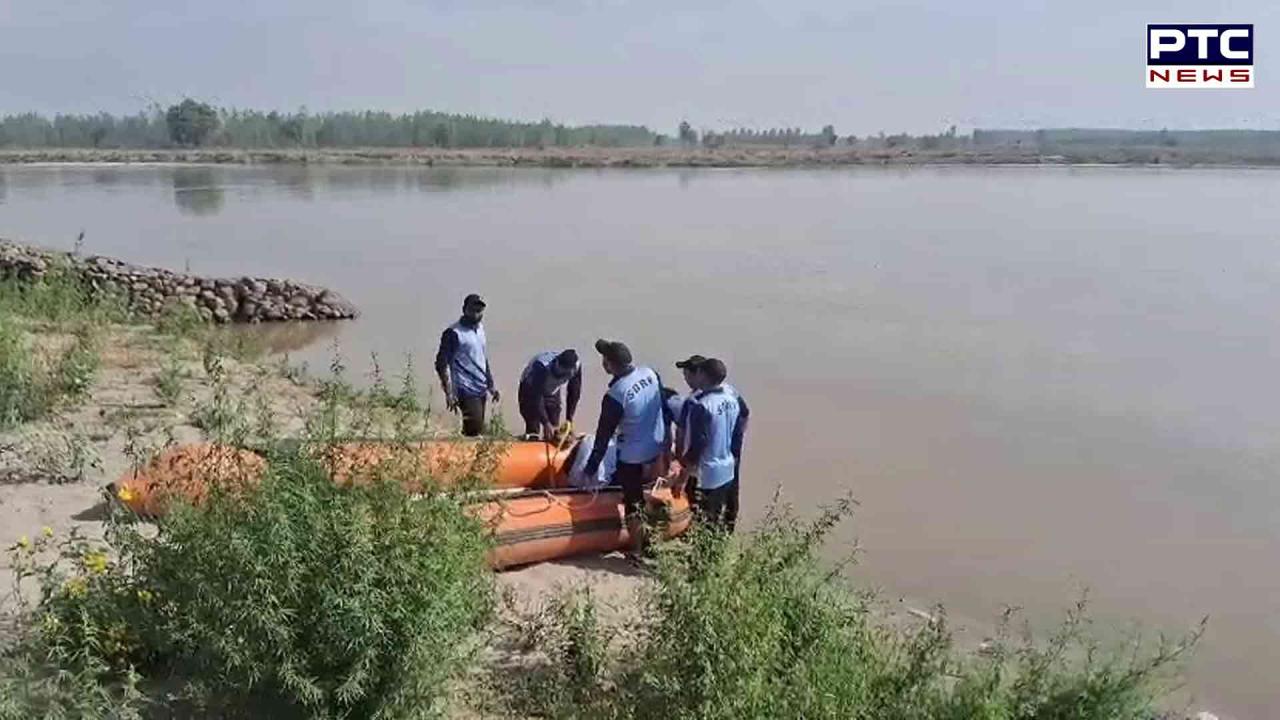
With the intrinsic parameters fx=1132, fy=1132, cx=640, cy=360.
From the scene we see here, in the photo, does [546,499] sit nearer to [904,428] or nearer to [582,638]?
[582,638]

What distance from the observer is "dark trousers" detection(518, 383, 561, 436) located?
795 cm

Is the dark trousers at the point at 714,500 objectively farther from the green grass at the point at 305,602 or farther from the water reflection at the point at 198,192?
the water reflection at the point at 198,192

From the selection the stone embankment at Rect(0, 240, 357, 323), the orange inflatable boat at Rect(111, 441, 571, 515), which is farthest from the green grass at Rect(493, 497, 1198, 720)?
the stone embankment at Rect(0, 240, 357, 323)

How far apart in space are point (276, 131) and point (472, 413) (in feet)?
331

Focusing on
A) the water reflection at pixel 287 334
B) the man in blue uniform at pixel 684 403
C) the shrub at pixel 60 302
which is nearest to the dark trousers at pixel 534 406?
the man in blue uniform at pixel 684 403

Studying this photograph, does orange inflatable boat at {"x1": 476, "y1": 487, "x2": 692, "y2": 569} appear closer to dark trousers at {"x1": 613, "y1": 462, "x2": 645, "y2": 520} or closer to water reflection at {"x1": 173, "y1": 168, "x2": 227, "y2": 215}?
dark trousers at {"x1": 613, "y1": 462, "x2": 645, "y2": 520}

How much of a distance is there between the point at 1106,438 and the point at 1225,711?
18.0ft

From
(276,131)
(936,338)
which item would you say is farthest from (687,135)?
(936,338)

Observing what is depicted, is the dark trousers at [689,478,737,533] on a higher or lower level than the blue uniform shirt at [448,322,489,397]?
lower

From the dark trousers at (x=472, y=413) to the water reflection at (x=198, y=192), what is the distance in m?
31.2

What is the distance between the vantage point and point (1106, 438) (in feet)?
37.4

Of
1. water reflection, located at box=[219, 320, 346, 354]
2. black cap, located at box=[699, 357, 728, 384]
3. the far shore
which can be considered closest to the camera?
black cap, located at box=[699, 357, 728, 384]

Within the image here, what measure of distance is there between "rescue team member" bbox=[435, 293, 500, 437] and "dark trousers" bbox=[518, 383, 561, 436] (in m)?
0.41

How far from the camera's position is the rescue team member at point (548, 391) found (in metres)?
7.70
